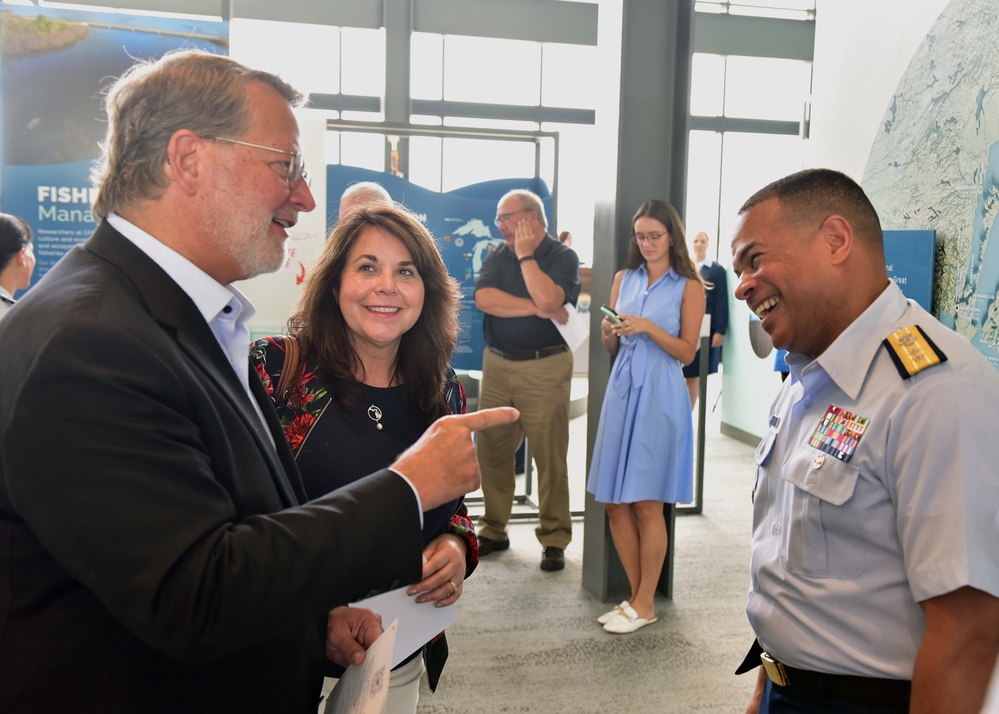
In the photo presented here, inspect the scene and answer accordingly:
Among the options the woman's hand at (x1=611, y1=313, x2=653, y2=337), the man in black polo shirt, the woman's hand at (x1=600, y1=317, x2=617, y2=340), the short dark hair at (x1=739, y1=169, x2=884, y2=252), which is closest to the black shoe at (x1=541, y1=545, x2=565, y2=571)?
the man in black polo shirt

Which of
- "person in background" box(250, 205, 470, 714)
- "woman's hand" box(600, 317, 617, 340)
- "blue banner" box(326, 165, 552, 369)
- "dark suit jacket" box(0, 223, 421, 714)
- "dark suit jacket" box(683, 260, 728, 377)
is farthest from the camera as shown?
"dark suit jacket" box(683, 260, 728, 377)

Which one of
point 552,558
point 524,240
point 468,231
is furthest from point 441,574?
point 468,231

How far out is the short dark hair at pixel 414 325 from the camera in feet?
6.18

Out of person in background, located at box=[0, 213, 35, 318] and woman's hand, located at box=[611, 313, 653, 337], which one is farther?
woman's hand, located at box=[611, 313, 653, 337]

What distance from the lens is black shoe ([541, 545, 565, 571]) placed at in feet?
14.4

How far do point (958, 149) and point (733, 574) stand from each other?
2657 mm

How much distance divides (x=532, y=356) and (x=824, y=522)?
3.14 meters

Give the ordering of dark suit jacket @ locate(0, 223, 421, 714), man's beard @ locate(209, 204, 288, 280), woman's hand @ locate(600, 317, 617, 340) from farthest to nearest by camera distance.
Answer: woman's hand @ locate(600, 317, 617, 340)
man's beard @ locate(209, 204, 288, 280)
dark suit jacket @ locate(0, 223, 421, 714)

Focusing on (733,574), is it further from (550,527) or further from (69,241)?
(69,241)

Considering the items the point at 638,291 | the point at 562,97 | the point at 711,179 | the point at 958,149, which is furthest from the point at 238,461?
the point at 562,97

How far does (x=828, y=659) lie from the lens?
1.38 meters

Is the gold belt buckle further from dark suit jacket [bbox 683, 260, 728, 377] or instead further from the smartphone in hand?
dark suit jacket [bbox 683, 260, 728, 377]

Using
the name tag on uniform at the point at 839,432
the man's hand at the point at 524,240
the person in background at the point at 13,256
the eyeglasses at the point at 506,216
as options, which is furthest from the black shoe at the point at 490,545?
the name tag on uniform at the point at 839,432

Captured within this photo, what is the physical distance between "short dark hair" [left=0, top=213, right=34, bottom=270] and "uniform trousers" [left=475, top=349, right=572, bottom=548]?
2.40 metres
